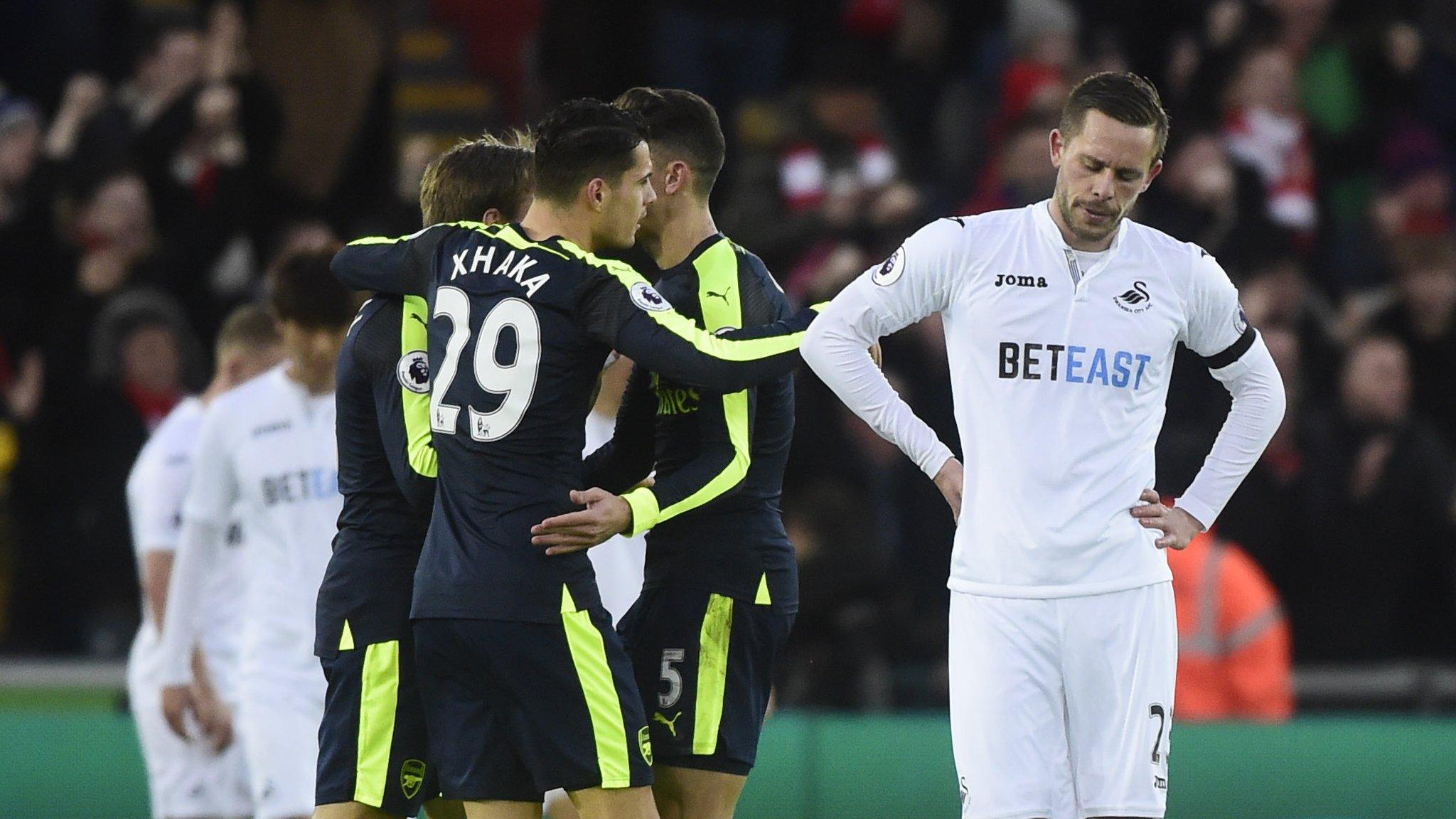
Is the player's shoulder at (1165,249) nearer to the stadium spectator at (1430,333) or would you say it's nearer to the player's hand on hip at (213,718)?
the player's hand on hip at (213,718)

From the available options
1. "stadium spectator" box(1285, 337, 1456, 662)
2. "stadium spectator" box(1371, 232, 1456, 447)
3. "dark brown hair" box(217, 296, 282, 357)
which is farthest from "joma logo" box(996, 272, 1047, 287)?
"stadium spectator" box(1371, 232, 1456, 447)

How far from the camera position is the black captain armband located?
544 centimetres

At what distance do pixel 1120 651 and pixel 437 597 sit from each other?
1.65 m

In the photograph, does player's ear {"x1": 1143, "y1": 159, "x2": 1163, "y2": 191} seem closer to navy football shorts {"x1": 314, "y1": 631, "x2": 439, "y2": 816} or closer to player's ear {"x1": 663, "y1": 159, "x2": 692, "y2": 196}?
player's ear {"x1": 663, "y1": 159, "x2": 692, "y2": 196}

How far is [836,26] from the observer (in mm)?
A: 13367

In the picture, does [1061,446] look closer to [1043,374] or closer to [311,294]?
[1043,374]

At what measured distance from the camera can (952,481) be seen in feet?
17.6

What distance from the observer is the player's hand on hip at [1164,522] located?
5.27 m

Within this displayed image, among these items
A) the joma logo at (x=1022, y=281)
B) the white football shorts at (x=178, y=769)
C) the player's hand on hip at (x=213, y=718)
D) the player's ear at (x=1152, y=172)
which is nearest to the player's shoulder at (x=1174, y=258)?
the player's ear at (x=1152, y=172)

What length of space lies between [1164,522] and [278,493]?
3.24m

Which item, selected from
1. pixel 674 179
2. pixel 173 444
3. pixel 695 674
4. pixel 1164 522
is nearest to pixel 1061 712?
pixel 1164 522

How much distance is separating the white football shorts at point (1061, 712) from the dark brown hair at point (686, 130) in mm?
1374

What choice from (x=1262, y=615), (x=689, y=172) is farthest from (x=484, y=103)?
(x=689, y=172)

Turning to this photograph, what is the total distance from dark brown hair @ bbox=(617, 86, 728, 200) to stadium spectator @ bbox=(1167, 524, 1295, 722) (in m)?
3.64
